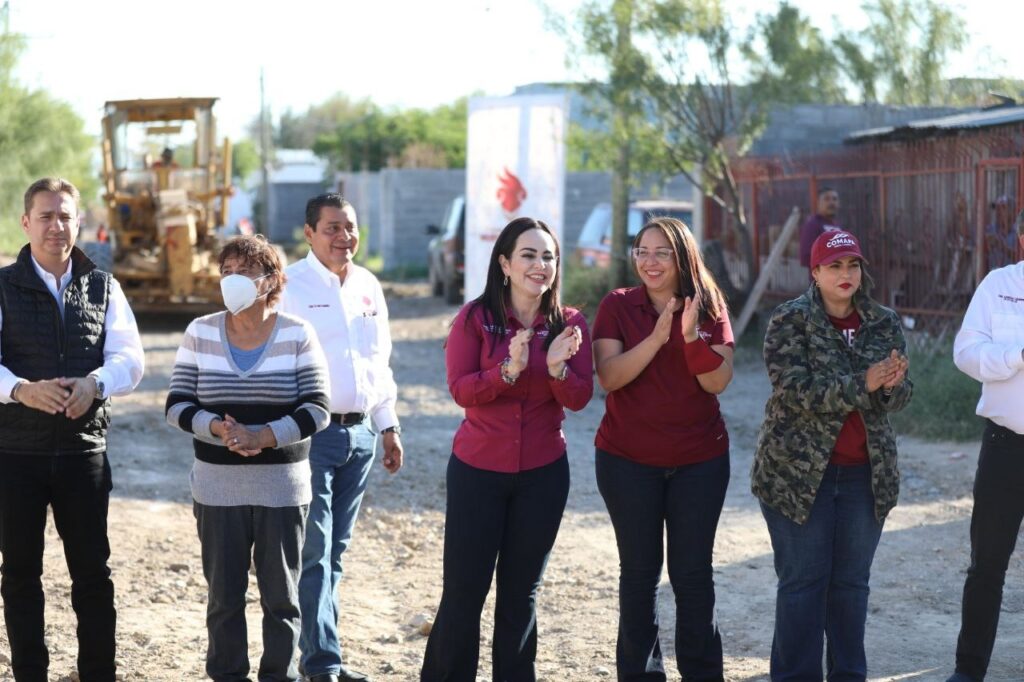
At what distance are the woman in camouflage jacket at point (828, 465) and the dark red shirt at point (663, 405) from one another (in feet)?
0.81

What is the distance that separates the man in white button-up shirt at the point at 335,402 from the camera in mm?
5078

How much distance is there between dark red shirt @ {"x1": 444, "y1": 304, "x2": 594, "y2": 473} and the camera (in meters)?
4.66

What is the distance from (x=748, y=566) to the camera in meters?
7.40

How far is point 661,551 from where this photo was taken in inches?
194

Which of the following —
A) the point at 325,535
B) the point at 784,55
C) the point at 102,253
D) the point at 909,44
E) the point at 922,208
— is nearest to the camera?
the point at 325,535

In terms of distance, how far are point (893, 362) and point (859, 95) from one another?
72.7 feet

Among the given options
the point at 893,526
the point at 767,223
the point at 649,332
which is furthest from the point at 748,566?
the point at 767,223

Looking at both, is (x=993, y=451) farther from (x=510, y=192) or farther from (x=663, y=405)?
(x=510, y=192)

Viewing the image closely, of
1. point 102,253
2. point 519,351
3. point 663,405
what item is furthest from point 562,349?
point 102,253

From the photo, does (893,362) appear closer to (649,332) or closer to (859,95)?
(649,332)

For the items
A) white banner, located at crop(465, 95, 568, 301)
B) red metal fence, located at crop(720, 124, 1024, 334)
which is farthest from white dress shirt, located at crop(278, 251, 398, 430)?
white banner, located at crop(465, 95, 568, 301)

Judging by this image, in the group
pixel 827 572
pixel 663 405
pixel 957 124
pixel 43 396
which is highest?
pixel 957 124

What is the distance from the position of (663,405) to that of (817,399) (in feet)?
1.82

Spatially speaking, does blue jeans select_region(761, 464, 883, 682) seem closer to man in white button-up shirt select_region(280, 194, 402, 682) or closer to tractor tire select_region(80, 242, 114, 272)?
man in white button-up shirt select_region(280, 194, 402, 682)
